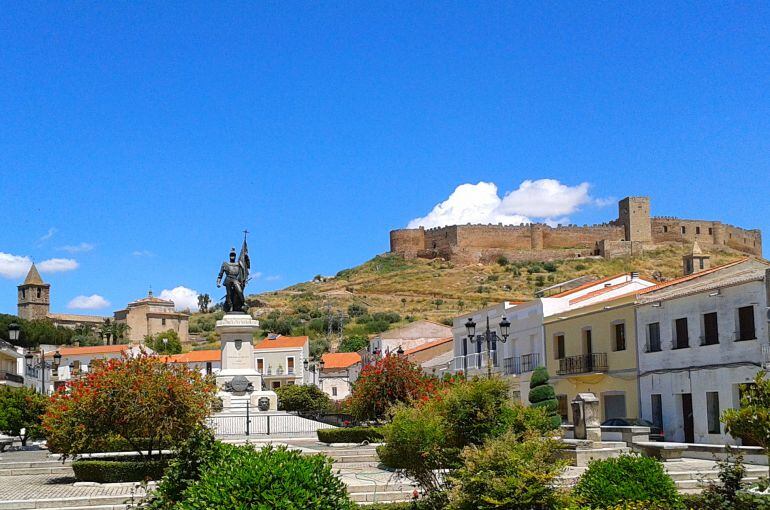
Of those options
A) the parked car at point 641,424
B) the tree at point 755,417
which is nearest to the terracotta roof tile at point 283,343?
the parked car at point 641,424

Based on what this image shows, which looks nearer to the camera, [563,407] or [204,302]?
[563,407]

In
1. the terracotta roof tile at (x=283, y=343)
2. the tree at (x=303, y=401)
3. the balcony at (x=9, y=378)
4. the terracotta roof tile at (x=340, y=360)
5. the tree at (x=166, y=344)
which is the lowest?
the tree at (x=303, y=401)

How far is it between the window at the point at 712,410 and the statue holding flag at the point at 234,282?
23121 mm

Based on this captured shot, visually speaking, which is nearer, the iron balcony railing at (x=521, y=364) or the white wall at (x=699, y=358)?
the white wall at (x=699, y=358)

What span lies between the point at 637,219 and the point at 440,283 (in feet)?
119

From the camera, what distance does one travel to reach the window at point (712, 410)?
26141mm

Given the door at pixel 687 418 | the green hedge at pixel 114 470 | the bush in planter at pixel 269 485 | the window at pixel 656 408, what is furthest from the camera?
the window at pixel 656 408

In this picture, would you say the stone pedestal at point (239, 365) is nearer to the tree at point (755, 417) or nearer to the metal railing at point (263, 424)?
the metal railing at point (263, 424)

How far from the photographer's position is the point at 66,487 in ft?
63.1

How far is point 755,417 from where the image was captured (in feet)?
36.5

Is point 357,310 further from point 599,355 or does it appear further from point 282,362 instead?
point 599,355

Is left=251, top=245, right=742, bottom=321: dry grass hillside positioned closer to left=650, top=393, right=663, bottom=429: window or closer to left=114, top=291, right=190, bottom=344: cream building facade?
left=114, top=291, right=190, bottom=344: cream building facade

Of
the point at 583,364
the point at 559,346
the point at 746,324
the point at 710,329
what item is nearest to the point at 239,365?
the point at 559,346

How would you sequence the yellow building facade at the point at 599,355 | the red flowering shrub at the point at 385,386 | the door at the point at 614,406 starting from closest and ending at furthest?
the red flowering shrub at the point at 385,386 < the yellow building facade at the point at 599,355 < the door at the point at 614,406
